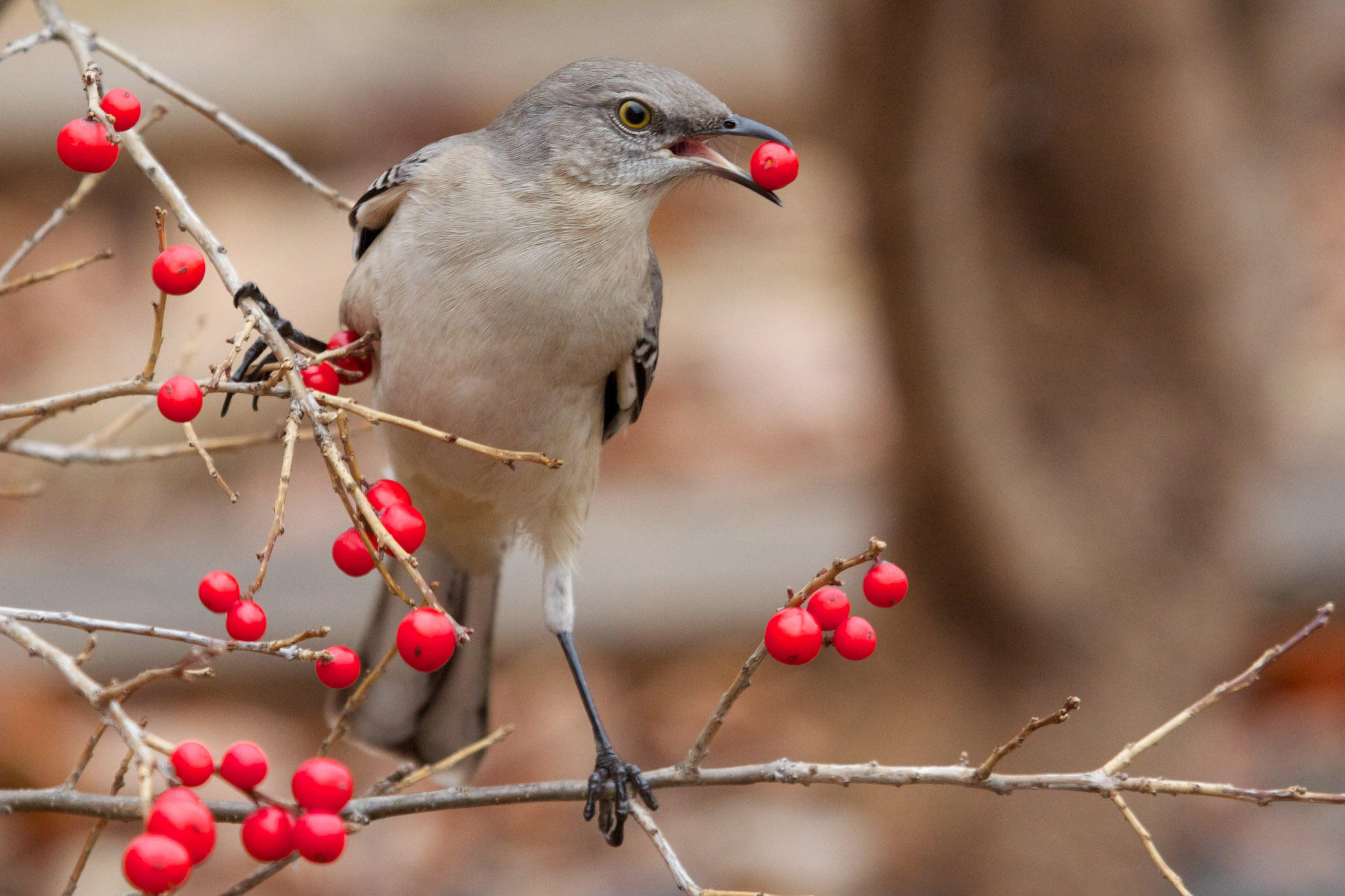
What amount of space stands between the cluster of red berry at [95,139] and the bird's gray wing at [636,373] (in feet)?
4.65

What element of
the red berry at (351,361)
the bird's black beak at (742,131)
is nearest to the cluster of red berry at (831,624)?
the bird's black beak at (742,131)

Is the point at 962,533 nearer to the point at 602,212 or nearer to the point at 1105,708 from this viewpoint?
the point at 1105,708

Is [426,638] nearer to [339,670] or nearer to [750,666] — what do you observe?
[339,670]

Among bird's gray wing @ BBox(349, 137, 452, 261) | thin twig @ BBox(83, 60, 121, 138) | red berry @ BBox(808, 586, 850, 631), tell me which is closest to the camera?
thin twig @ BBox(83, 60, 121, 138)

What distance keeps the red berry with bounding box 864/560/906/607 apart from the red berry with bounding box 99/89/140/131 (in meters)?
1.48

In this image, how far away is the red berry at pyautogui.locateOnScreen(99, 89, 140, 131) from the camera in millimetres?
2146

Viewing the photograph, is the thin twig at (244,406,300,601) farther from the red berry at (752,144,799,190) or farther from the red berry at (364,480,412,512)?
the red berry at (752,144,799,190)

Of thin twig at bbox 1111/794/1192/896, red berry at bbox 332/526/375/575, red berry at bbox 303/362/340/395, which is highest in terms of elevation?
red berry at bbox 303/362/340/395

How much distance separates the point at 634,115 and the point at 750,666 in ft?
4.93

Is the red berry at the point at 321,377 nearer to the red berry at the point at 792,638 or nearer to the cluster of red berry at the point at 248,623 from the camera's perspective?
the cluster of red berry at the point at 248,623

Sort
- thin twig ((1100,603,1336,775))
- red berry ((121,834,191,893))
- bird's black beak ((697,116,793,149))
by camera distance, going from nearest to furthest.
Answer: red berry ((121,834,191,893)) → thin twig ((1100,603,1336,775)) → bird's black beak ((697,116,793,149))

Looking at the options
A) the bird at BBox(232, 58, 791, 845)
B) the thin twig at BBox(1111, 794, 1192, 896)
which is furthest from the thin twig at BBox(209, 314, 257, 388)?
the thin twig at BBox(1111, 794, 1192, 896)

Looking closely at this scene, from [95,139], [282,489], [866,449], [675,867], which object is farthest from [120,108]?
[866,449]

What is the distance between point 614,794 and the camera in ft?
9.82
